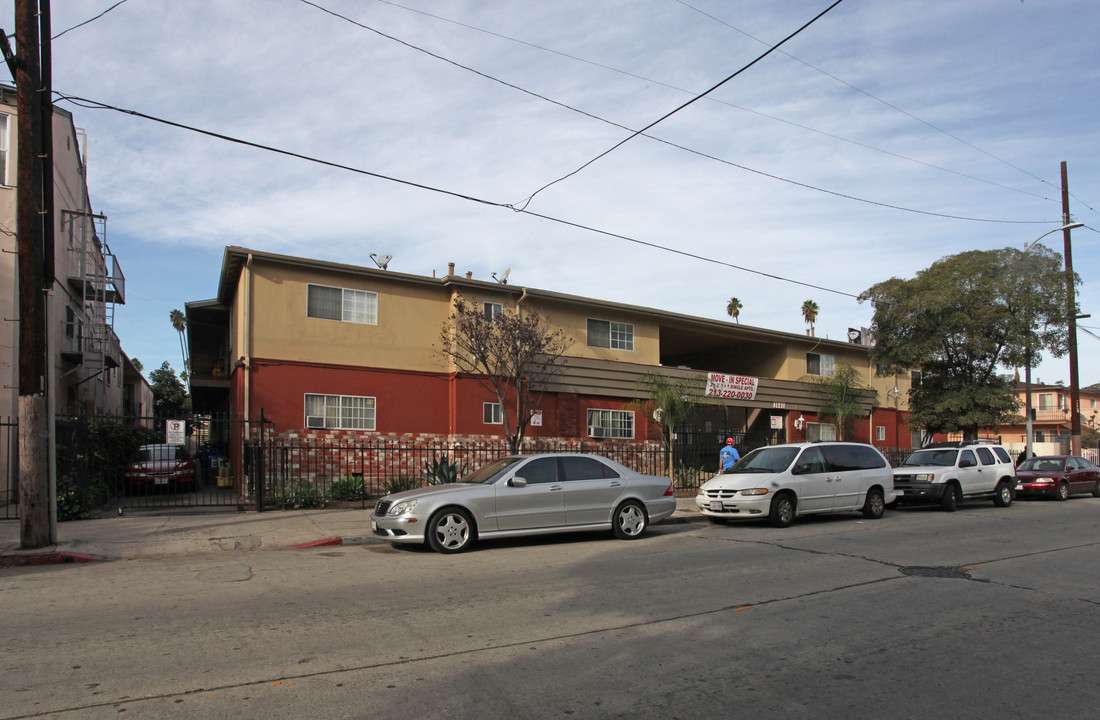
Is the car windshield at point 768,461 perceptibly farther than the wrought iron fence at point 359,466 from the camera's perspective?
No

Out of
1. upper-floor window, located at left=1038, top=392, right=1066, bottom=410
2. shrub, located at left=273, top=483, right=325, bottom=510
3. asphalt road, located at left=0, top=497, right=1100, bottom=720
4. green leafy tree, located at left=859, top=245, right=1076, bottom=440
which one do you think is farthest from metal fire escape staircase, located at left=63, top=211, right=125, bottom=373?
upper-floor window, located at left=1038, top=392, right=1066, bottom=410

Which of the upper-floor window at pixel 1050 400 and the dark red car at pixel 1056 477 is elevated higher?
the upper-floor window at pixel 1050 400

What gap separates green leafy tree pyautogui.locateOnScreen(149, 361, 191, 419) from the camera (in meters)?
63.0

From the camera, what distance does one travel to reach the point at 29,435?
1043cm

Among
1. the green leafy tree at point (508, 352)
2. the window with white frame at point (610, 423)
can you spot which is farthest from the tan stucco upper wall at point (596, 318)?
the window with white frame at point (610, 423)

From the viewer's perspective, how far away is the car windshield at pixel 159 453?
18047 mm

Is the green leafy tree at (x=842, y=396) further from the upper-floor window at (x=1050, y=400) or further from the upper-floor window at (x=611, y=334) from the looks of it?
the upper-floor window at (x=1050, y=400)

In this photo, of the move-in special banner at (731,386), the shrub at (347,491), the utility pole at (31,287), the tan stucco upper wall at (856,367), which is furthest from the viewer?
the tan stucco upper wall at (856,367)

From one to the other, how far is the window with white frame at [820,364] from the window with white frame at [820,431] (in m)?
2.12

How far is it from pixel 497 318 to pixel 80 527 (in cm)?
1078

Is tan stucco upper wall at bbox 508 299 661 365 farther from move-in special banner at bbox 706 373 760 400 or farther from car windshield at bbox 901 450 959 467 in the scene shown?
car windshield at bbox 901 450 959 467

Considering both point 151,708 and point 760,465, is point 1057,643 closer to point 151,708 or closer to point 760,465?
point 151,708

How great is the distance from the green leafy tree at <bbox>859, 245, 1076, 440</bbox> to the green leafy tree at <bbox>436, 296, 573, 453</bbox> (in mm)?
11270

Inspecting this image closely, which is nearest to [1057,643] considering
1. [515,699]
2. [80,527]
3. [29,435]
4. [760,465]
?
[515,699]
